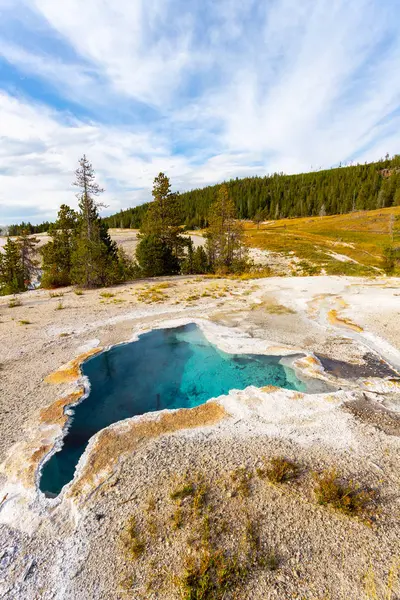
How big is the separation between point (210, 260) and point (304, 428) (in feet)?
115

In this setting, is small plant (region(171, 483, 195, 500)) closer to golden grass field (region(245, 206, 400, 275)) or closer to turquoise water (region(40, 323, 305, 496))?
turquoise water (region(40, 323, 305, 496))

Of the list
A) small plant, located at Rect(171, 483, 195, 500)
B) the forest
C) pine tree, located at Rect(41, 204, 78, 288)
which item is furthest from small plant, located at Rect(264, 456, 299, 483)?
the forest

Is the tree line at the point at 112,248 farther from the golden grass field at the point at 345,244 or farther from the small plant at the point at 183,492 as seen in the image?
the small plant at the point at 183,492

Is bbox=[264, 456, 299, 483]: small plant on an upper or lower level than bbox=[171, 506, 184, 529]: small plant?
upper

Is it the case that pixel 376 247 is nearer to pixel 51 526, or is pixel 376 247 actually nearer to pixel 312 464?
pixel 312 464

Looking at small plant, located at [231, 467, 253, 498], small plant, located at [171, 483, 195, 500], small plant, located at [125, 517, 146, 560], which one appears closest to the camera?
small plant, located at [125, 517, 146, 560]

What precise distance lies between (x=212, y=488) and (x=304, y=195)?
543ft

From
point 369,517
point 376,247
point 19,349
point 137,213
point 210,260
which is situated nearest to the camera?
point 369,517

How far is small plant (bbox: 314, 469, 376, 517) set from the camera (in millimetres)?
5145

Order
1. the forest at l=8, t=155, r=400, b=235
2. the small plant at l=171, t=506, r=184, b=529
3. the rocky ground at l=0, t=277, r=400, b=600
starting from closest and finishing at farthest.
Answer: the rocky ground at l=0, t=277, r=400, b=600 < the small plant at l=171, t=506, r=184, b=529 < the forest at l=8, t=155, r=400, b=235

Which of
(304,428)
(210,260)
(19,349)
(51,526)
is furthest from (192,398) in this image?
(210,260)

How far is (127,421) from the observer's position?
26.1 ft

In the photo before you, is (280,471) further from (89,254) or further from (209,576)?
(89,254)

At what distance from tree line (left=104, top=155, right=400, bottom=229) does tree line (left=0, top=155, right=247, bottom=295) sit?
271 ft
